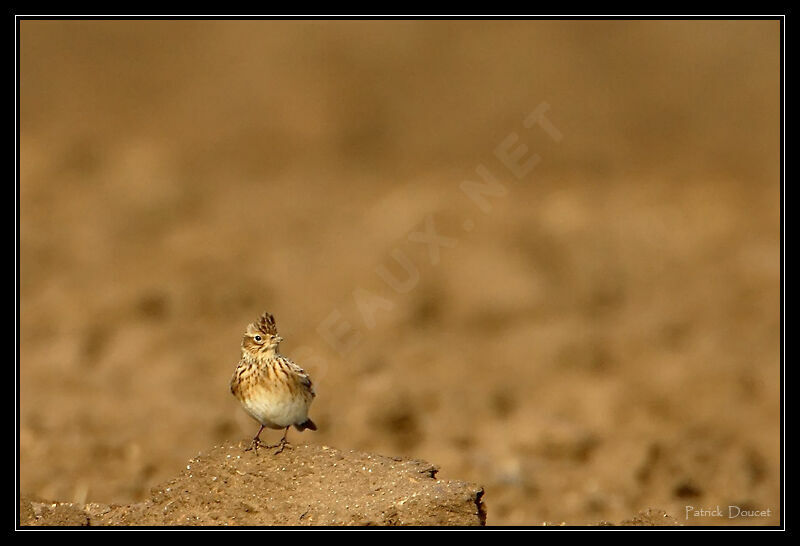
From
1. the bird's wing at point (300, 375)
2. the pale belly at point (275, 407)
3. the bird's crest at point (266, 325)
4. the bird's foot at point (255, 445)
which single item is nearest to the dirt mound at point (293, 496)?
the bird's foot at point (255, 445)

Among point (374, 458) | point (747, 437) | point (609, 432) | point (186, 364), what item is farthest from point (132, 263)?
point (374, 458)

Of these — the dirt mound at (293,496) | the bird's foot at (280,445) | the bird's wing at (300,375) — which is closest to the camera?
the dirt mound at (293,496)

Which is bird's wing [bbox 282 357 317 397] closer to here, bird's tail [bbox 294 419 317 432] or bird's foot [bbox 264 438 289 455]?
bird's tail [bbox 294 419 317 432]

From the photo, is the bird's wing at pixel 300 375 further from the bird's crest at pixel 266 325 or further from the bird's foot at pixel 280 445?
the bird's foot at pixel 280 445

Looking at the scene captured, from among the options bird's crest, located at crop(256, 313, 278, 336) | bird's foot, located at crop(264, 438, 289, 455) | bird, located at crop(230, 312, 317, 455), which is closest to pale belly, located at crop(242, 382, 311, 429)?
bird, located at crop(230, 312, 317, 455)

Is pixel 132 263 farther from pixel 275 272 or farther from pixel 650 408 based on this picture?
pixel 650 408

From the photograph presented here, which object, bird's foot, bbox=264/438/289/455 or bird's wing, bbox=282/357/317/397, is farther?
bird's wing, bbox=282/357/317/397

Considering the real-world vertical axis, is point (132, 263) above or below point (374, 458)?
above
